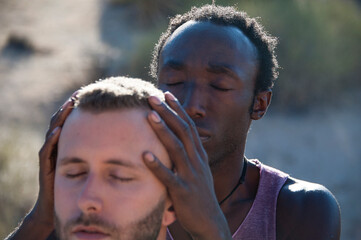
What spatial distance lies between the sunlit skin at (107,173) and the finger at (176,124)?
0.06m

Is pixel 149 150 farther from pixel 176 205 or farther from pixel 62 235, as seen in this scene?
pixel 62 235

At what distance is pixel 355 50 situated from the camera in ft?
32.2

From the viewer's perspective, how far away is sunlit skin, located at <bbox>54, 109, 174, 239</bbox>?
2.06 m

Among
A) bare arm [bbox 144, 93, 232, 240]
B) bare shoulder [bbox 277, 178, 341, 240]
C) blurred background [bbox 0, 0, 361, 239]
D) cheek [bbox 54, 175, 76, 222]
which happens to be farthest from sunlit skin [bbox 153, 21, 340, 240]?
blurred background [bbox 0, 0, 361, 239]

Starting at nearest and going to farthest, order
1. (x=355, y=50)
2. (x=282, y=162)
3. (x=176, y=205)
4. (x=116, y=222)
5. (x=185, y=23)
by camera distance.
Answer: (x=116, y=222) < (x=176, y=205) < (x=185, y=23) < (x=282, y=162) < (x=355, y=50)

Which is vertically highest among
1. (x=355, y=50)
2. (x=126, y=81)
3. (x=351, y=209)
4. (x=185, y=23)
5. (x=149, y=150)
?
(x=355, y=50)

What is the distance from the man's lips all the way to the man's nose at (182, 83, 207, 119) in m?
1.01

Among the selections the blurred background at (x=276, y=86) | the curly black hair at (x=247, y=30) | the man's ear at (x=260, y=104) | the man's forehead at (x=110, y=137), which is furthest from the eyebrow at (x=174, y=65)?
the blurred background at (x=276, y=86)

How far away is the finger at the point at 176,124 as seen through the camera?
2.19 meters

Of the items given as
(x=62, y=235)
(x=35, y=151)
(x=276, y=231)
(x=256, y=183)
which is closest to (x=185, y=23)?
(x=256, y=183)

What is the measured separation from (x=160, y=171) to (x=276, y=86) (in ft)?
23.6

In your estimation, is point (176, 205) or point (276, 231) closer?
point (176, 205)

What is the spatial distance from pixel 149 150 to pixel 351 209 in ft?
20.5

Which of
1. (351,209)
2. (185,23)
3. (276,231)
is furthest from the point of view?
(351,209)
